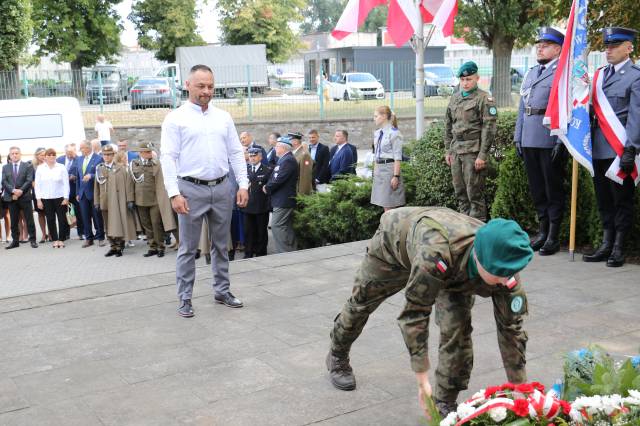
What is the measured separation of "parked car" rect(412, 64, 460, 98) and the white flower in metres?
22.4

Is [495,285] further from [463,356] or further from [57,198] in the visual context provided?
[57,198]

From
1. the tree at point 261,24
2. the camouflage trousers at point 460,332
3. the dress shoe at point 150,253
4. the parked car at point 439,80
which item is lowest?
the dress shoe at point 150,253

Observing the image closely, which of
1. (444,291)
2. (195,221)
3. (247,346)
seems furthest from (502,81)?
(444,291)

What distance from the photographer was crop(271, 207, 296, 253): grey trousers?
34.9 feet

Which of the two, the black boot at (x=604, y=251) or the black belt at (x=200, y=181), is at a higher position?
the black belt at (x=200, y=181)

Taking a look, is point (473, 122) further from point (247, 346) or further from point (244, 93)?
point (244, 93)

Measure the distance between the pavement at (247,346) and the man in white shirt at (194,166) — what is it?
0.54 meters

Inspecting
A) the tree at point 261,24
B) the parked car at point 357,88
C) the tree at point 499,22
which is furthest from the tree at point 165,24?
the tree at point 499,22

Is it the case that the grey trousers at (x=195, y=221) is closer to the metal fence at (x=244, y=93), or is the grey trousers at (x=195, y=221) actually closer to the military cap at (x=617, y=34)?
the military cap at (x=617, y=34)

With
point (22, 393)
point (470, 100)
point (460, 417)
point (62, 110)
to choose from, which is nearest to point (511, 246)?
point (460, 417)

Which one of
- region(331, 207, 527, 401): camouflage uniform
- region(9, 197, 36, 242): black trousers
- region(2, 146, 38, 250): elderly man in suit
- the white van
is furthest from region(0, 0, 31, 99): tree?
region(331, 207, 527, 401): camouflage uniform

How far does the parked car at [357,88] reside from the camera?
25.2 meters

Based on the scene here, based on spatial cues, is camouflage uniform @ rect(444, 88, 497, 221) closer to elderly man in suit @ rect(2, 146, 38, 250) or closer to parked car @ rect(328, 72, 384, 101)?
elderly man in suit @ rect(2, 146, 38, 250)

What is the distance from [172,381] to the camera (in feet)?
15.5
